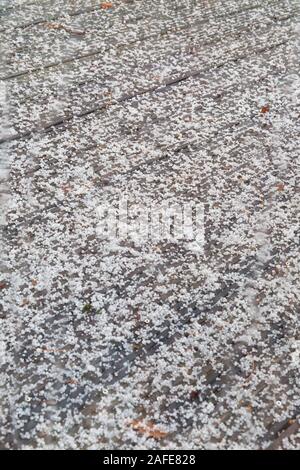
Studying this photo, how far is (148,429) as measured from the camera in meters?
1.25

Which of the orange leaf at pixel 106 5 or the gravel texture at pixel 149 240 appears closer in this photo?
the gravel texture at pixel 149 240

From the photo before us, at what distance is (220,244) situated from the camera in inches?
65.8

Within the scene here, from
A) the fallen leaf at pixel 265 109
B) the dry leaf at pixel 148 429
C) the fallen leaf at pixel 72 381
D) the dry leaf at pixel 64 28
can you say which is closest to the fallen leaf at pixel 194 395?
the dry leaf at pixel 148 429

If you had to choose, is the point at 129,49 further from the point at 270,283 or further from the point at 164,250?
the point at 270,283

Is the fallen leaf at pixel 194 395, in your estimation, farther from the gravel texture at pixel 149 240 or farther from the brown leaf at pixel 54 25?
the brown leaf at pixel 54 25

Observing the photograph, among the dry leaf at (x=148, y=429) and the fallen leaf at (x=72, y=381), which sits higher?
the fallen leaf at (x=72, y=381)

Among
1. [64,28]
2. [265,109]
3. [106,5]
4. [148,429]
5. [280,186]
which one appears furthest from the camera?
[106,5]

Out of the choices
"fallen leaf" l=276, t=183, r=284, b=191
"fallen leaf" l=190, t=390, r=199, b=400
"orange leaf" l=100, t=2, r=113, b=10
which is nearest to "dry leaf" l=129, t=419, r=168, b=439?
"fallen leaf" l=190, t=390, r=199, b=400

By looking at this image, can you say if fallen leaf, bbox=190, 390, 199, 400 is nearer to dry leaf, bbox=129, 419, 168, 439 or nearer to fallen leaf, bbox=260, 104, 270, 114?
dry leaf, bbox=129, 419, 168, 439

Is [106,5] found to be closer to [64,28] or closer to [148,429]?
[64,28]

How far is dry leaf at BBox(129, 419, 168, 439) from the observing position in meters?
1.24

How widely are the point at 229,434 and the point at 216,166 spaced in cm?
103

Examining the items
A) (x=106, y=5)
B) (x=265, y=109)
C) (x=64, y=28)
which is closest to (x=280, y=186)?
(x=265, y=109)

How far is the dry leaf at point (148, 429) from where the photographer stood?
124cm
